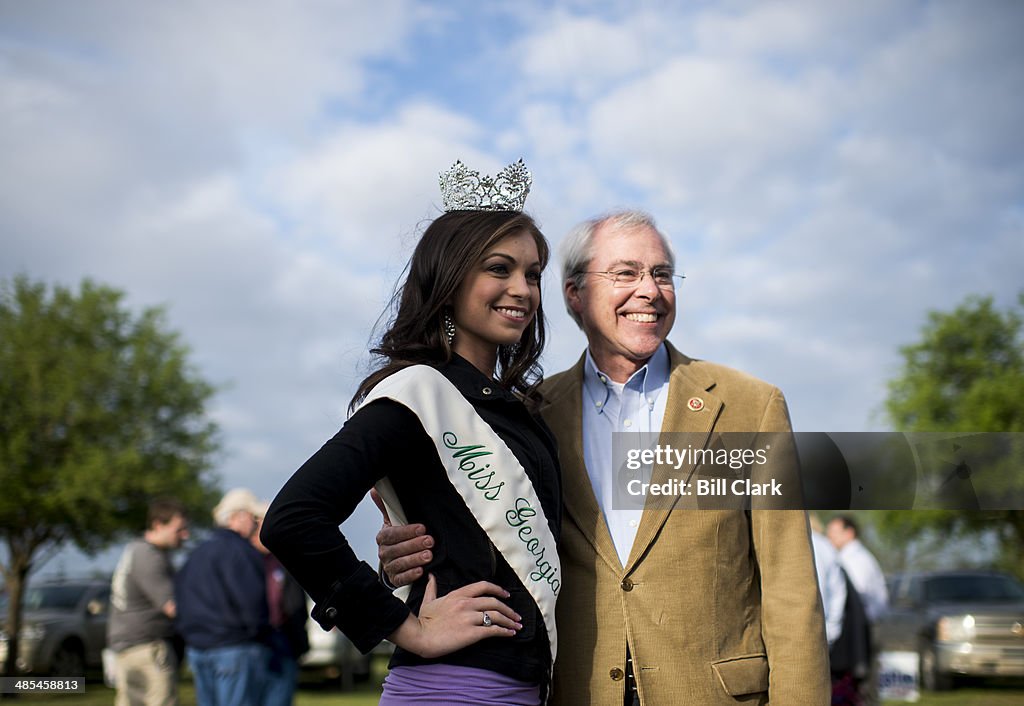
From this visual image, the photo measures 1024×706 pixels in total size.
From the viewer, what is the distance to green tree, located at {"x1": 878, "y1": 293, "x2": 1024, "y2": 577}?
115 ft

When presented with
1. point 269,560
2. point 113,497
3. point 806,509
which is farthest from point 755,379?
point 113,497

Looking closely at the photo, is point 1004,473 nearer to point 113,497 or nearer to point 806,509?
point 806,509

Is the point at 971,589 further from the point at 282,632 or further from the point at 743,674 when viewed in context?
the point at 743,674

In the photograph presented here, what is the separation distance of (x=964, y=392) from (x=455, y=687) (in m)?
38.6

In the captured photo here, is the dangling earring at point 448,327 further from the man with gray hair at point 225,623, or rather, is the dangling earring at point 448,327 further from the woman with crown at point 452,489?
the man with gray hair at point 225,623

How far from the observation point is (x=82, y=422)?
2848cm

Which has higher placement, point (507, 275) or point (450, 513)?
point (507, 275)

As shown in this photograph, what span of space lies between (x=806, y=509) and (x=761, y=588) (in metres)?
0.25

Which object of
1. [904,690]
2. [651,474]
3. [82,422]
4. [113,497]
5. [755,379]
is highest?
[82,422]

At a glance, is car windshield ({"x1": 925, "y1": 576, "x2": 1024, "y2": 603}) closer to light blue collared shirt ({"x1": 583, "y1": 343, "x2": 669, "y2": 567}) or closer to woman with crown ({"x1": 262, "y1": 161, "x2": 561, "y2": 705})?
light blue collared shirt ({"x1": 583, "y1": 343, "x2": 669, "y2": 567})

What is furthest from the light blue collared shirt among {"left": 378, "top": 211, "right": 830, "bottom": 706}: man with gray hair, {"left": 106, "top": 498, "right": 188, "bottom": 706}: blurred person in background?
{"left": 106, "top": 498, "right": 188, "bottom": 706}: blurred person in background

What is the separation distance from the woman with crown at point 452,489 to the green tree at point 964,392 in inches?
1320

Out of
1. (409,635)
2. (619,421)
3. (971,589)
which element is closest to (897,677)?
(971,589)

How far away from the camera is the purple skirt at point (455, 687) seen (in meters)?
2.47
